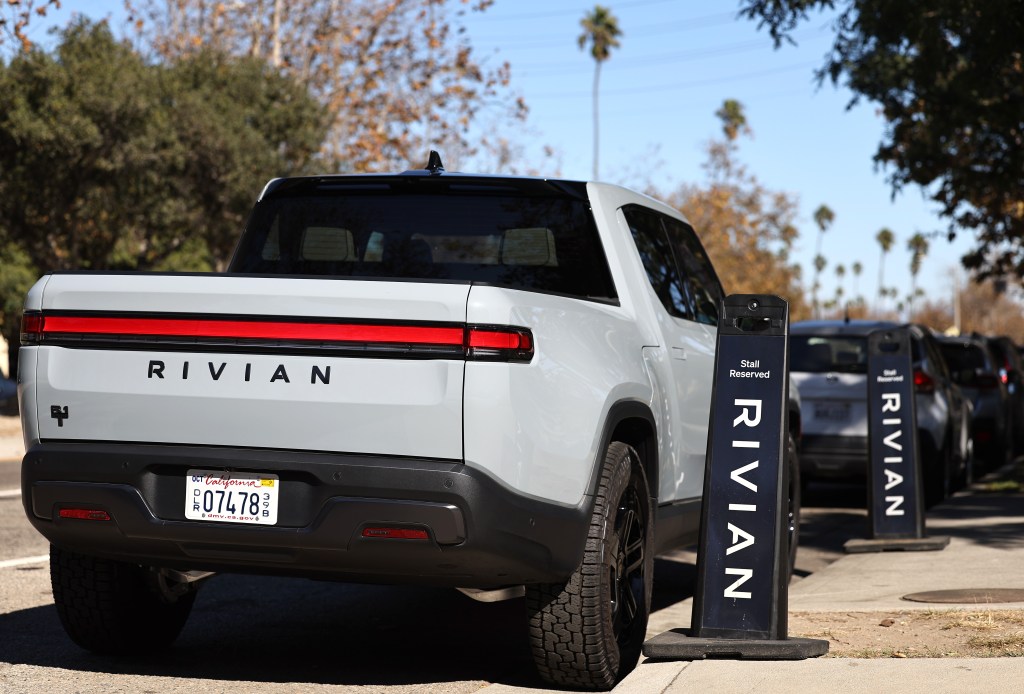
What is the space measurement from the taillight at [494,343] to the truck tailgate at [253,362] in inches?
1.7

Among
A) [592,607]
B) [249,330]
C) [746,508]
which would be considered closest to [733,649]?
[746,508]

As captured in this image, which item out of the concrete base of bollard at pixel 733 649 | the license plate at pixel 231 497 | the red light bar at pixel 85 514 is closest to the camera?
the license plate at pixel 231 497

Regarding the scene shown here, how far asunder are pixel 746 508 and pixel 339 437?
1835mm

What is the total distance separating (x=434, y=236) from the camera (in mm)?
6156

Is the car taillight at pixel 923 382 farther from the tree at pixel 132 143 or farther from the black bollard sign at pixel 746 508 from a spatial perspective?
the tree at pixel 132 143

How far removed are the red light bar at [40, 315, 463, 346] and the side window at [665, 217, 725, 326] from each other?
2.83m

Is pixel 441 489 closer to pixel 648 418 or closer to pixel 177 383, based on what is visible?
pixel 177 383

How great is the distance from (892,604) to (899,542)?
2589mm

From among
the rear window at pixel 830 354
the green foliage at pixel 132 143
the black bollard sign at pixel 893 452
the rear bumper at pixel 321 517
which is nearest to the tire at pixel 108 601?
the rear bumper at pixel 321 517

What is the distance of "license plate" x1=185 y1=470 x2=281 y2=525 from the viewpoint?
15.6 feet

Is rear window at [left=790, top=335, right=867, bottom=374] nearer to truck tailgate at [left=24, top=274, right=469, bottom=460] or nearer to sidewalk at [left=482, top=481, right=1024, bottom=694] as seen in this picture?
sidewalk at [left=482, top=481, right=1024, bottom=694]

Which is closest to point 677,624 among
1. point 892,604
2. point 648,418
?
point 892,604

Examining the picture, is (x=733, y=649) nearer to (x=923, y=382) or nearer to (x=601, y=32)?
(x=923, y=382)

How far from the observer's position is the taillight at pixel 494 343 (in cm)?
462
